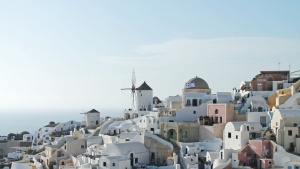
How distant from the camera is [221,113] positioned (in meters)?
31.6

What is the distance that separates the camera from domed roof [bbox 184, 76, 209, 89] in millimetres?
38656

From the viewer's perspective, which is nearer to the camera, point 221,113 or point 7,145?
point 221,113

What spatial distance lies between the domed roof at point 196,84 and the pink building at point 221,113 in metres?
6.35

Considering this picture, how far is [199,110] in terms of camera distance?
111 ft

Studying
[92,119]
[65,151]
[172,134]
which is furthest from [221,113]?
[92,119]

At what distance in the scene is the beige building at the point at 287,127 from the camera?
26.4 meters

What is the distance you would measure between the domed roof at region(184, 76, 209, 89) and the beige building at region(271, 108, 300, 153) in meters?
10.9

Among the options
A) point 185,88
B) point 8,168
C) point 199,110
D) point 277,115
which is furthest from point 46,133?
point 277,115

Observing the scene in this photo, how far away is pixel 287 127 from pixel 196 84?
43.1 ft

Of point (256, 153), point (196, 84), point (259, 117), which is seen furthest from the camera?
point (196, 84)

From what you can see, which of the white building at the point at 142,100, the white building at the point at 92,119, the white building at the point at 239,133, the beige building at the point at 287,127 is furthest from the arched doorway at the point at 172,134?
the white building at the point at 92,119

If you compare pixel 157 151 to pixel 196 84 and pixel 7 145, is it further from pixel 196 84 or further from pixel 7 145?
pixel 7 145

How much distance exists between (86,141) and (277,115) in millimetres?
15227

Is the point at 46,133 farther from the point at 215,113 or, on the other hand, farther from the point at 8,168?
the point at 215,113
